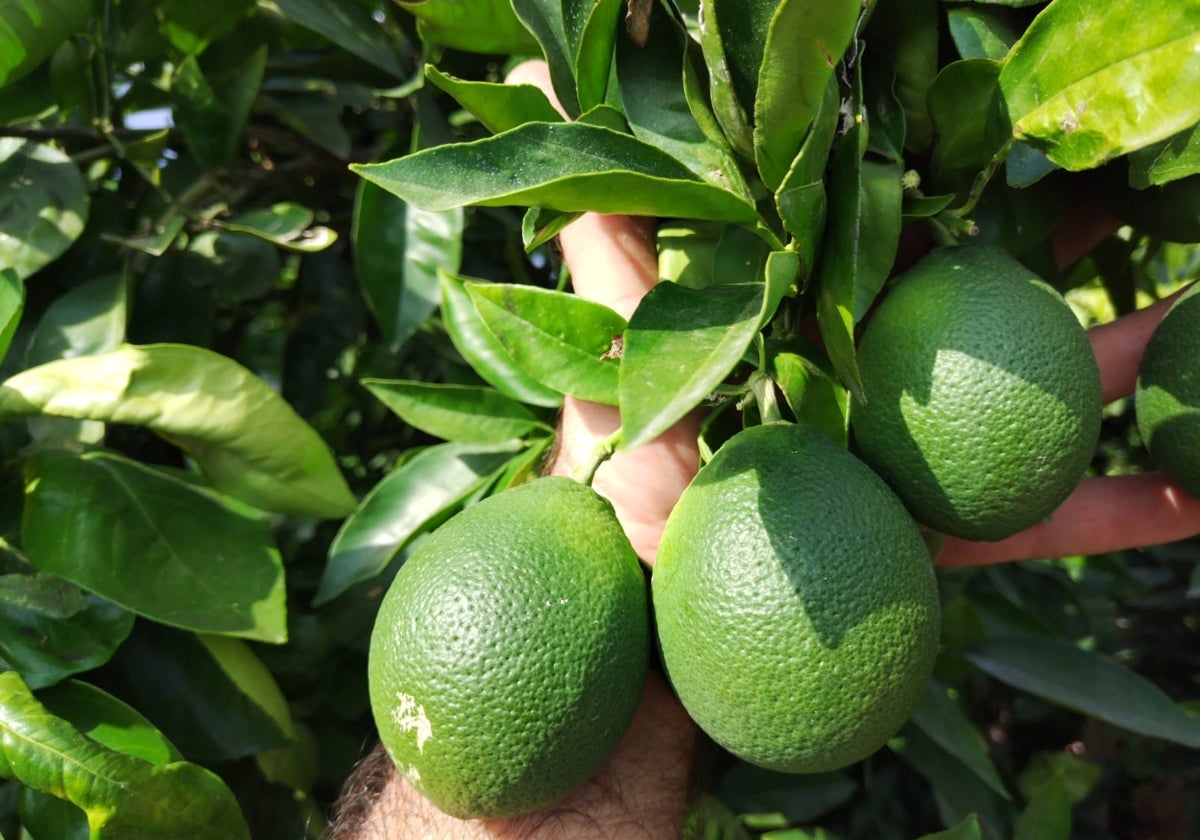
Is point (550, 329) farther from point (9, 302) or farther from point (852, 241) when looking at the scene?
point (9, 302)

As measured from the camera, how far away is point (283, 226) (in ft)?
3.76

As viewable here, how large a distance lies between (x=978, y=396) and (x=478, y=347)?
54 cm

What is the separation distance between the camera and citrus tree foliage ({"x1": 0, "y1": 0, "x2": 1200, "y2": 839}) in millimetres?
655

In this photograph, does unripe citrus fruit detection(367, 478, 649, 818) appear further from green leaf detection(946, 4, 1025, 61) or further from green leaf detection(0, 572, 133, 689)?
green leaf detection(946, 4, 1025, 61)

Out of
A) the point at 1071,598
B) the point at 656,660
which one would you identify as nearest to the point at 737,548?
the point at 656,660

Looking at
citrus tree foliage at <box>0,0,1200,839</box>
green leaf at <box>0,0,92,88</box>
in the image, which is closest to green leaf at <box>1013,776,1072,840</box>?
citrus tree foliage at <box>0,0,1200,839</box>

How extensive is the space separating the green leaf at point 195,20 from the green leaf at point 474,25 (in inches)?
15.9

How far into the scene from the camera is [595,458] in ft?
2.93

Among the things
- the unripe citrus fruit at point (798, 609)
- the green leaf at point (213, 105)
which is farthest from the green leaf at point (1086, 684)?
the green leaf at point (213, 105)

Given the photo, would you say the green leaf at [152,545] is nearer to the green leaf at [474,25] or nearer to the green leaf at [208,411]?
the green leaf at [208,411]

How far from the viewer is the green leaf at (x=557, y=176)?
2.02 feet

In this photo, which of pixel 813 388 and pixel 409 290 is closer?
pixel 813 388

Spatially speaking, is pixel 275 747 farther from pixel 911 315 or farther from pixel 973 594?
pixel 973 594

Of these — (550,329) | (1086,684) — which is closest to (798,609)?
(550,329)
